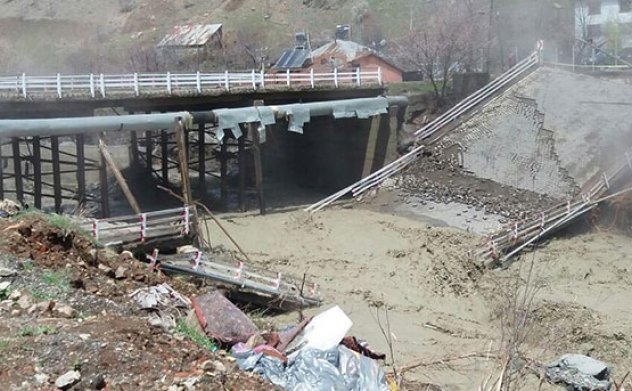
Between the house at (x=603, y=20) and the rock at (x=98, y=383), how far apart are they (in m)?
60.4

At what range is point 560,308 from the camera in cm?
1814

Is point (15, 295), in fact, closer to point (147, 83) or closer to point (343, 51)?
point (147, 83)

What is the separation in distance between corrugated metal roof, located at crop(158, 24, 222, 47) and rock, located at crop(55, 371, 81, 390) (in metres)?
67.5

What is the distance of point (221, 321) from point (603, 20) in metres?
62.1

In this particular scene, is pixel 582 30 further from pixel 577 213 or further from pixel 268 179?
pixel 577 213

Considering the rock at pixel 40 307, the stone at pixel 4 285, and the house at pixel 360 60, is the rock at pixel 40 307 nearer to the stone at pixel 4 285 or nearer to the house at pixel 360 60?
the stone at pixel 4 285

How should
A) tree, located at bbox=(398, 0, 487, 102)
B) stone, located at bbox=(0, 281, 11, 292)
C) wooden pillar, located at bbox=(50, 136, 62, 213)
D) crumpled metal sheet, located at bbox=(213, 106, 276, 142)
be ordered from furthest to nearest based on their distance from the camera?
tree, located at bbox=(398, 0, 487, 102) → crumpled metal sheet, located at bbox=(213, 106, 276, 142) → wooden pillar, located at bbox=(50, 136, 62, 213) → stone, located at bbox=(0, 281, 11, 292)

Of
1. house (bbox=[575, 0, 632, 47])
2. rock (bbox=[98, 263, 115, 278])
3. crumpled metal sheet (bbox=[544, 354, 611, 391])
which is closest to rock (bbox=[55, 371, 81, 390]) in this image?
rock (bbox=[98, 263, 115, 278])

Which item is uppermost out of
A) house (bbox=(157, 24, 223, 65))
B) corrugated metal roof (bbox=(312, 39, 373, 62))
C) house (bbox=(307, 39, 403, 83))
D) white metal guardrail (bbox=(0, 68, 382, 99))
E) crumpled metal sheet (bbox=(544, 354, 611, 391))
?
house (bbox=(157, 24, 223, 65))

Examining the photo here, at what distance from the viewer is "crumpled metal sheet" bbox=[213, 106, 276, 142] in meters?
26.7

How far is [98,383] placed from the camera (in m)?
7.91

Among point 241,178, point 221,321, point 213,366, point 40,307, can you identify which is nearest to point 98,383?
point 213,366

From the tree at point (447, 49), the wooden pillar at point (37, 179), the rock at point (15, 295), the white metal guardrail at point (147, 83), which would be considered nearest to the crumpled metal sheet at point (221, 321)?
the rock at point (15, 295)

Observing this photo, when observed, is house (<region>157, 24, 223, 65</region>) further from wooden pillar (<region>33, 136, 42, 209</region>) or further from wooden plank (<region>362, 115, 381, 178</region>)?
wooden pillar (<region>33, 136, 42, 209</region>)
